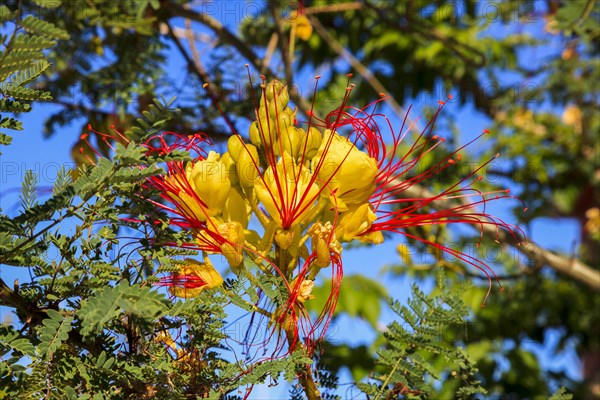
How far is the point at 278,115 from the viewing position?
1.31 m

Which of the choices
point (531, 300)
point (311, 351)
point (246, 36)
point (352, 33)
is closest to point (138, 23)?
point (246, 36)

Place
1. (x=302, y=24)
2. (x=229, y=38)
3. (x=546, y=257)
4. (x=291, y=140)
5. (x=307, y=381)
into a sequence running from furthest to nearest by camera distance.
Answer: (x=302, y=24) → (x=546, y=257) → (x=229, y=38) → (x=291, y=140) → (x=307, y=381)

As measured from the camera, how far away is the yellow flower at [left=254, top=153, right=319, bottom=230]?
1.26m

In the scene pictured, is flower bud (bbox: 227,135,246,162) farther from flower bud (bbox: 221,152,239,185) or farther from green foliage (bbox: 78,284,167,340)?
green foliage (bbox: 78,284,167,340)

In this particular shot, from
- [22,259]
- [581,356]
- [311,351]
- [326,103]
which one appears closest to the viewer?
[22,259]

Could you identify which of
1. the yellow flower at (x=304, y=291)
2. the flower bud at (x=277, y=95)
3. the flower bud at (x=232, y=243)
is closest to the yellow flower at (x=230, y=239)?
the flower bud at (x=232, y=243)

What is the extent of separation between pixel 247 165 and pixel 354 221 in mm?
225

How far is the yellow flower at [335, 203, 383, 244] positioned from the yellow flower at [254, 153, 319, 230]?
0.26 feet

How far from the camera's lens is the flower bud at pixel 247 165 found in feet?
4.25

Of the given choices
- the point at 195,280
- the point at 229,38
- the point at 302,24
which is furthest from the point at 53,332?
the point at 302,24

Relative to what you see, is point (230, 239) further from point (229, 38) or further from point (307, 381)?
point (229, 38)

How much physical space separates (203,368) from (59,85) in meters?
1.92

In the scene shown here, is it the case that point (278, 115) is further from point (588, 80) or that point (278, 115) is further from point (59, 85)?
point (588, 80)

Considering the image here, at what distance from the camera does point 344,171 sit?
51.3 inches
